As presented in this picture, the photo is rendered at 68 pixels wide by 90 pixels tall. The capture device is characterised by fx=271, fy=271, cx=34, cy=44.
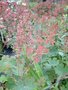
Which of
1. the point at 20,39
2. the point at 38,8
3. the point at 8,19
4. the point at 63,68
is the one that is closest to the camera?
the point at 20,39

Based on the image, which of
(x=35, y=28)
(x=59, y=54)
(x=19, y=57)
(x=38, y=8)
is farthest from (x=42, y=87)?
(x=38, y=8)

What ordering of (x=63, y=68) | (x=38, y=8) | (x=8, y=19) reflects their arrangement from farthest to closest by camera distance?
(x=38, y=8), (x=8, y=19), (x=63, y=68)

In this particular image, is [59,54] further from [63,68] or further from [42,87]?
[42,87]

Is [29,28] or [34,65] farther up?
[29,28]

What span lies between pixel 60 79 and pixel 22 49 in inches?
15.8

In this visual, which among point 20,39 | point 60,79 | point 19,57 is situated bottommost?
point 60,79

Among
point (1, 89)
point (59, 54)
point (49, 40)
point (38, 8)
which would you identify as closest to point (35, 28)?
point (59, 54)

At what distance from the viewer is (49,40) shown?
1.85 meters

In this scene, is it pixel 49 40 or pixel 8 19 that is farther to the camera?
pixel 8 19

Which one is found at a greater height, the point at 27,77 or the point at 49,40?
the point at 49,40

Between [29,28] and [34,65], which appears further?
[29,28]

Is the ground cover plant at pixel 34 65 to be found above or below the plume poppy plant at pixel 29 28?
below

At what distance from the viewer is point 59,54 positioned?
2.24 meters

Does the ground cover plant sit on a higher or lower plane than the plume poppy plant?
lower
